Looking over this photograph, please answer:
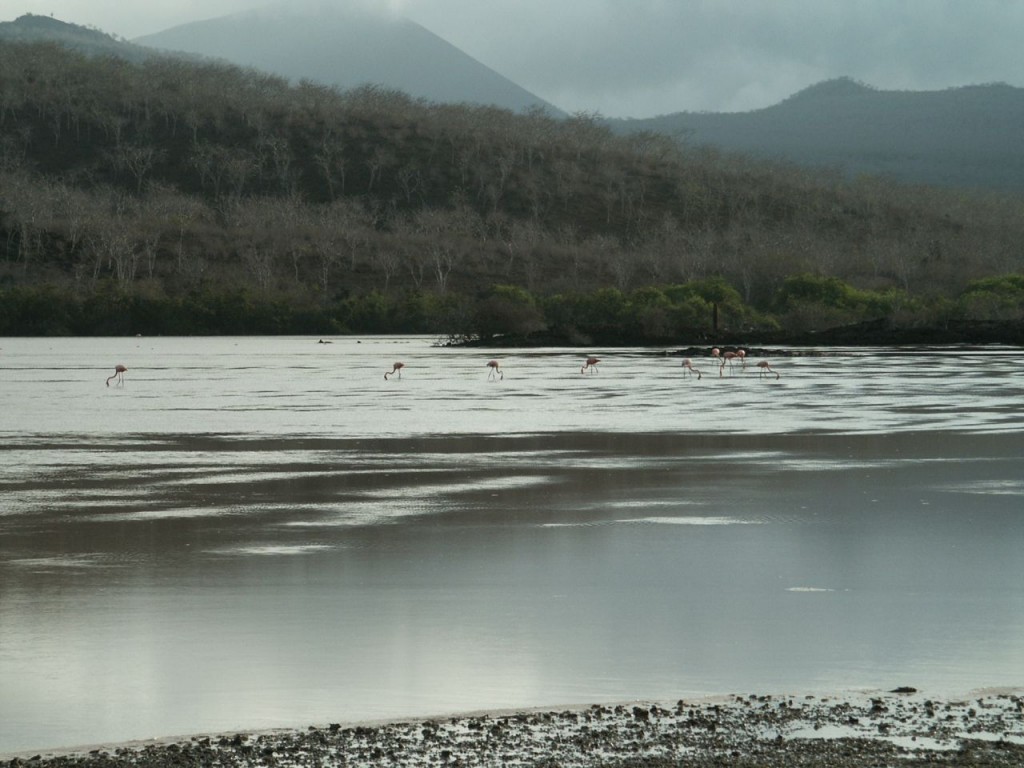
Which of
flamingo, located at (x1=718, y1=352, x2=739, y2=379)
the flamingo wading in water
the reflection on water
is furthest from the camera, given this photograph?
the flamingo wading in water

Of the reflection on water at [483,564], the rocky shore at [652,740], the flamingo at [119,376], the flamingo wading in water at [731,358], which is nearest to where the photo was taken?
the rocky shore at [652,740]

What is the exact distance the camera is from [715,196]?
16350 centimetres

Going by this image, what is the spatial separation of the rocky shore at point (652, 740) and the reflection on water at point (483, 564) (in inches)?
11.7

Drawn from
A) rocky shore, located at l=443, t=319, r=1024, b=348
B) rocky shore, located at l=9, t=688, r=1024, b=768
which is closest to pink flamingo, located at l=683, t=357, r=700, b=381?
rocky shore, located at l=443, t=319, r=1024, b=348

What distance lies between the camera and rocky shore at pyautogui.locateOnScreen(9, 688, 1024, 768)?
5.71 meters

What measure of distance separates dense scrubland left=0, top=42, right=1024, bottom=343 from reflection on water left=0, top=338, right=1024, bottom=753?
54.2 m

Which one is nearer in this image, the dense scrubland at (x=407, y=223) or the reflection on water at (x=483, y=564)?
the reflection on water at (x=483, y=564)

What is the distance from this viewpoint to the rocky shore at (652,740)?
18.7 ft

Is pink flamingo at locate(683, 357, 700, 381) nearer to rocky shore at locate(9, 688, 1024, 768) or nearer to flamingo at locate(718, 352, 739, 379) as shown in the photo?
flamingo at locate(718, 352, 739, 379)

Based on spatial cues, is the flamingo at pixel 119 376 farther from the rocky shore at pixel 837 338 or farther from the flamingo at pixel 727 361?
the rocky shore at pixel 837 338

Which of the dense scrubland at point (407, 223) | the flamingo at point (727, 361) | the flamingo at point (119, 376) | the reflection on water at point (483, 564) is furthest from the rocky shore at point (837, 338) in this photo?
the reflection on water at point (483, 564)

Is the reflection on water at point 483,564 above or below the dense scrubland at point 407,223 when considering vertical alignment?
below

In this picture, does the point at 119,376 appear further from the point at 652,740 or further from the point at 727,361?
the point at 652,740

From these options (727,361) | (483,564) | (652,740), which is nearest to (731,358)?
(727,361)
